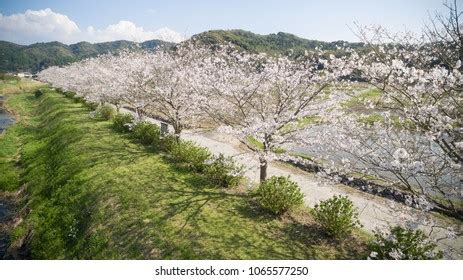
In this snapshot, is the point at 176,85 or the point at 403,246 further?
the point at 176,85

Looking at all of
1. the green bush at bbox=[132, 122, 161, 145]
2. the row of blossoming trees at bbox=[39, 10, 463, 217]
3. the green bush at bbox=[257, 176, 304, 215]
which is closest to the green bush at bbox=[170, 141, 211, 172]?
the row of blossoming trees at bbox=[39, 10, 463, 217]

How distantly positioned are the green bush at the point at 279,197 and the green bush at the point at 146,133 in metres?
11.4

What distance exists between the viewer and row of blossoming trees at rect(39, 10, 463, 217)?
752 centimetres

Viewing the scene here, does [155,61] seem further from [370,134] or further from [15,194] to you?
[370,134]

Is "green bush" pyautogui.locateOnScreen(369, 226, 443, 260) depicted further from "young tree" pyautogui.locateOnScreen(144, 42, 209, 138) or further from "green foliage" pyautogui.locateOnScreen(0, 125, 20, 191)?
"green foliage" pyautogui.locateOnScreen(0, 125, 20, 191)

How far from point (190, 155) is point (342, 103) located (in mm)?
7836

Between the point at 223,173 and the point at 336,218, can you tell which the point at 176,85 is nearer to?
the point at 223,173

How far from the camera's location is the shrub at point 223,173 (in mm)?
14836

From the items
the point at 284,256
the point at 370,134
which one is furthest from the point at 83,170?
the point at 370,134

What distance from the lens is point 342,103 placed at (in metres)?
16.2

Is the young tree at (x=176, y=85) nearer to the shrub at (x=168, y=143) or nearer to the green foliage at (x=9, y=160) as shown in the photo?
the shrub at (x=168, y=143)

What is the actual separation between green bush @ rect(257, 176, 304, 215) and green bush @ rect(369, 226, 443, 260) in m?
3.12

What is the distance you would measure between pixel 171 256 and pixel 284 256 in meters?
3.24

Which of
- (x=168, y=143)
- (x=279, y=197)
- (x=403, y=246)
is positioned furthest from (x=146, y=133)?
(x=403, y=246)
